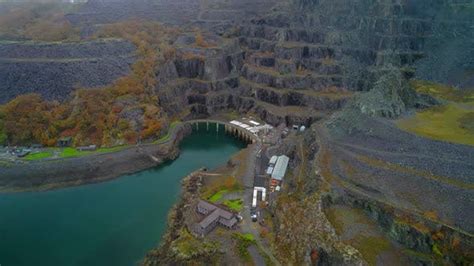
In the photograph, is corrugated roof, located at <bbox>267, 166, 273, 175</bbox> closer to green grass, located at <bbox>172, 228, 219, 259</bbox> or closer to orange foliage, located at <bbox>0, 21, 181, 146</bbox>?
green grass, located at <bbox>172, 228, 219, 259</bbox>

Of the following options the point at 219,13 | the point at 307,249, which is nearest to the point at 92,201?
the point at 307,249

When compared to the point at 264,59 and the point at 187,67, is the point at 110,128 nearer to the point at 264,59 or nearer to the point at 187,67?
the point at 187,67

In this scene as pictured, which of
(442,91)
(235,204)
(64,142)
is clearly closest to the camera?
(235,204)

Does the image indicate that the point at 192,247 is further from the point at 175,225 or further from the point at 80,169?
the point at 80,169

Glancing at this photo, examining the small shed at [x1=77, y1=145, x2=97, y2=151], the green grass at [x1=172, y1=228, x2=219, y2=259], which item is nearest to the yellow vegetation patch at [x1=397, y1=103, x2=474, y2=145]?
the green grass at [x1=172, y1=228, x2=219, y2=259]

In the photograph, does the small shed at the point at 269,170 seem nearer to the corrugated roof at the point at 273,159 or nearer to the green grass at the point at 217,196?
the corrugated roof at the point at 273,159

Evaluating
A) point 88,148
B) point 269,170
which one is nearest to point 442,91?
point 269,170

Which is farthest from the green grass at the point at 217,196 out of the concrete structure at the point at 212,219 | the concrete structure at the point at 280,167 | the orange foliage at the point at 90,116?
the orange foliage at the point at 90,116

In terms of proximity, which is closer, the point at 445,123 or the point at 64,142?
the point at 445,123
